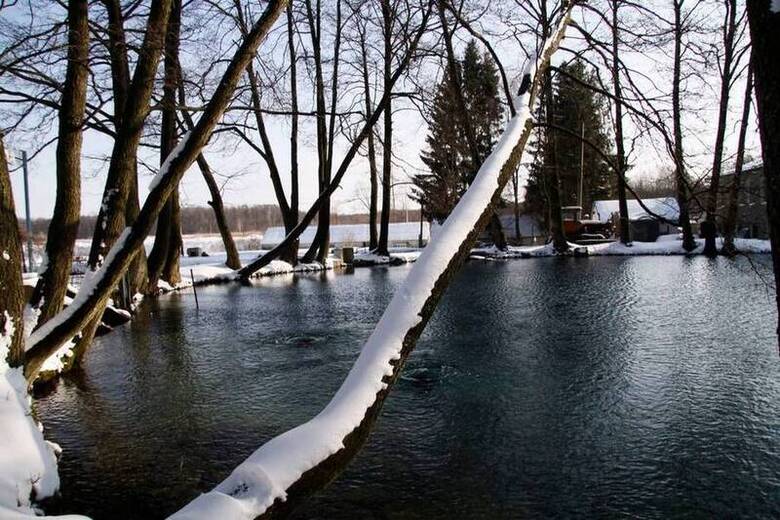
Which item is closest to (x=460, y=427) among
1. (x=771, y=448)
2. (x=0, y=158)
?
(x=771, y=448)

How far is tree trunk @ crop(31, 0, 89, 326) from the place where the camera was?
5273 millimetres

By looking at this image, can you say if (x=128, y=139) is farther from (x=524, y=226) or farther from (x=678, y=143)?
(x=524, y=226)

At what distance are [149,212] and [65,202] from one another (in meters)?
1.89

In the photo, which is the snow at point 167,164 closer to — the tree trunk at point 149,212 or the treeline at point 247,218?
the tree trunk at point 149,212

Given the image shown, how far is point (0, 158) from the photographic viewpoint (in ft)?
12.1

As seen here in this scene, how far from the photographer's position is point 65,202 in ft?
17.5

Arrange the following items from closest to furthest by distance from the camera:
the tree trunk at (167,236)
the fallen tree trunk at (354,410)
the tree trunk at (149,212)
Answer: the fallen tree trunk at (354,410) < the tree trunk at (149,212) < the tree trunk at (167,236)

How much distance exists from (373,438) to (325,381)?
186 centimetres

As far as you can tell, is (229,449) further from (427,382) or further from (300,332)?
(300,332)

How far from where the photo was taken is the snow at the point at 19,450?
3.42m

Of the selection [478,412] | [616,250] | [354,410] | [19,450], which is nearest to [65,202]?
[19,450]

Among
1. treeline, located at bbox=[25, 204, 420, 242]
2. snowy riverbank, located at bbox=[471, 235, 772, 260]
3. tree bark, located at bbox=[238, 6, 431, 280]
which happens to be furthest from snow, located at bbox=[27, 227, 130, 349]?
treeline, located at bbox=[25, 204, 420, 242]

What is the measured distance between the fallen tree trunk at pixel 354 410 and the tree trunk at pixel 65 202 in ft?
14.0

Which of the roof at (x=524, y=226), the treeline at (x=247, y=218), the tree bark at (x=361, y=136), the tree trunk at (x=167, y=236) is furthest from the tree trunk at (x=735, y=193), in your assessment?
the treeline at (x=247, y=218)
